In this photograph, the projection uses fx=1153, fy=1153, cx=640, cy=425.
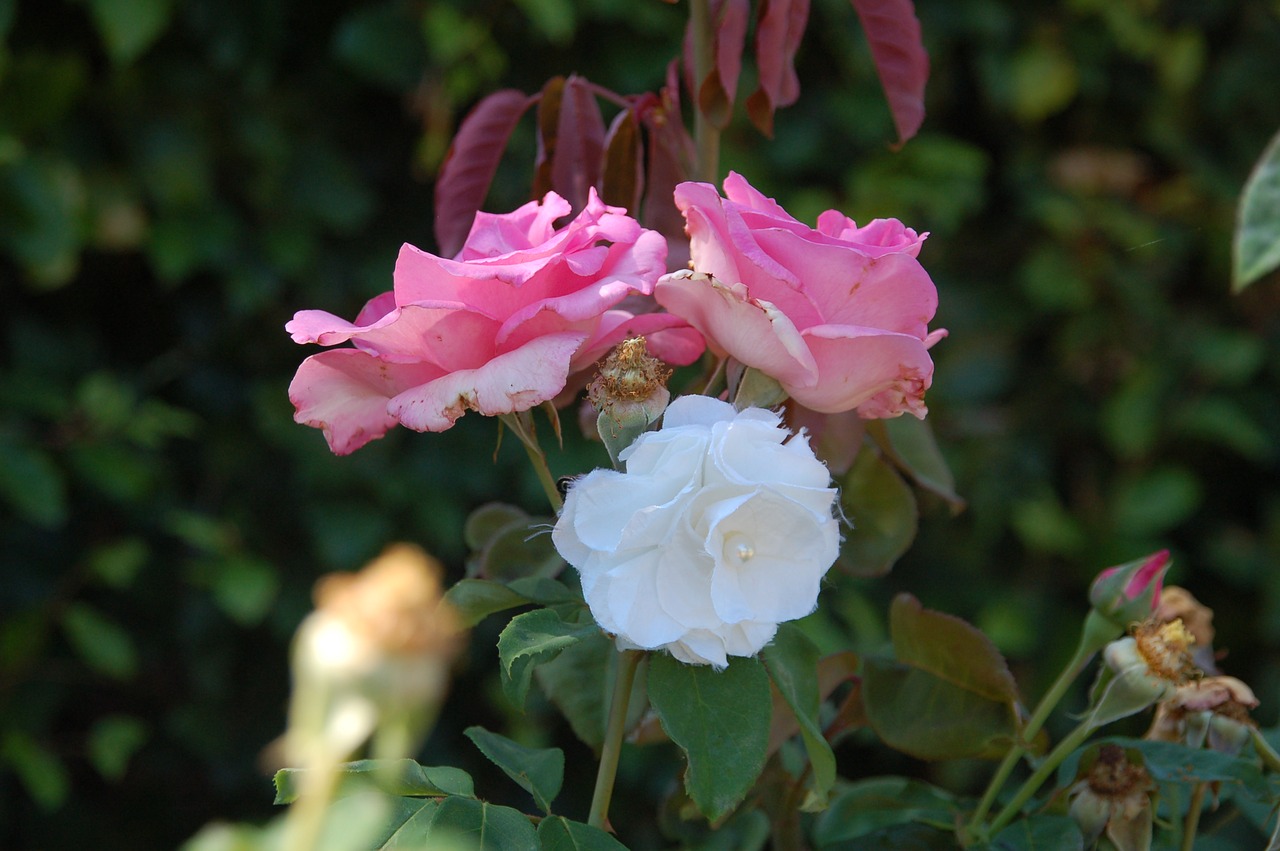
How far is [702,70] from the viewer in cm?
61

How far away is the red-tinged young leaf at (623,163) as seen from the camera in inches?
23.3

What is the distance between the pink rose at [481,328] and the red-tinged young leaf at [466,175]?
165 millimetres

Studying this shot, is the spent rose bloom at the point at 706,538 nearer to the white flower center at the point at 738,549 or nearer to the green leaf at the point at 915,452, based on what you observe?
the white flower center at the point at 738,549

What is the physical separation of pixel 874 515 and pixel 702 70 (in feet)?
0.83

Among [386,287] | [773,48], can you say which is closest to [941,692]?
[773,48]

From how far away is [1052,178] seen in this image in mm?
1658

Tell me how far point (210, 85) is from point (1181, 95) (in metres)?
1.31

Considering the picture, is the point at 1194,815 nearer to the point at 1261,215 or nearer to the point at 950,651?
the point at 950,651

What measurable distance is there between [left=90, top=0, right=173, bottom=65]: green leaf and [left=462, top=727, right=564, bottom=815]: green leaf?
3.35 ft

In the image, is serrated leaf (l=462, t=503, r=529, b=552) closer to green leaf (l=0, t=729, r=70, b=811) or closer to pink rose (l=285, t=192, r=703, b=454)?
pink rose (l=285, t=192, r=703, b=454)

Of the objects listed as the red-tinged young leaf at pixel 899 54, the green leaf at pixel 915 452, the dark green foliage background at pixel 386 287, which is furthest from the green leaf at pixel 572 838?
the dark green foliage background at pixel 386 287

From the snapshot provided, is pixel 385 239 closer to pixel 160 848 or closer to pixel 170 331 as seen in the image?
pixel 170 331

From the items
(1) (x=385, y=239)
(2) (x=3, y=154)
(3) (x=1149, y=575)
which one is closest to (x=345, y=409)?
(3) (x=1149, y=575)

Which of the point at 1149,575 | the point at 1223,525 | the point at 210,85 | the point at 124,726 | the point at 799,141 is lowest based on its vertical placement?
the point at 1223,525
